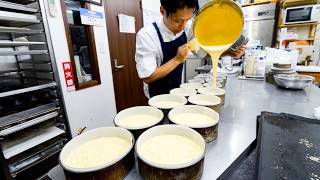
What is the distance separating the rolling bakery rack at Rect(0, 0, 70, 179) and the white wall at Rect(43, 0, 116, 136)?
219mm

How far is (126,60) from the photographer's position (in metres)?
2.77

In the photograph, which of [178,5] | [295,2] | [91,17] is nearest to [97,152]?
[178,5]

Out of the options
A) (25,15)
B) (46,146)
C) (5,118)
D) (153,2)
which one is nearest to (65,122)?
(46,146)

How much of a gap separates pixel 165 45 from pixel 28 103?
1.33 meters

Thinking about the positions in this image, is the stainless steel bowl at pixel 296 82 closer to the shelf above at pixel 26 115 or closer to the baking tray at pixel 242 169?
the baking tray at pixel 242 169

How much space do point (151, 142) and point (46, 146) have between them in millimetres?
1405

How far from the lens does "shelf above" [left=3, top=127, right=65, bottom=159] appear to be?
1255 millimetres

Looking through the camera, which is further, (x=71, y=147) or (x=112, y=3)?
(x=112, y=3)

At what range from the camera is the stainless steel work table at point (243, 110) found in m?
0.62

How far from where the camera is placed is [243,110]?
41.6 inches

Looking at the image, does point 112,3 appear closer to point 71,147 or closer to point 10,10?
point 10,10

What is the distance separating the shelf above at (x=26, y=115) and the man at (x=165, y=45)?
86 cm

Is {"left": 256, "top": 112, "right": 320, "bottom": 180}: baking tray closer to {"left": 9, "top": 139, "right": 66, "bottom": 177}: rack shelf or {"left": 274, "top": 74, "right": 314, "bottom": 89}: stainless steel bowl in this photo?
{"left": 274, "top": 74, "right": 314, "bottom": 89}: stainless steel bowl

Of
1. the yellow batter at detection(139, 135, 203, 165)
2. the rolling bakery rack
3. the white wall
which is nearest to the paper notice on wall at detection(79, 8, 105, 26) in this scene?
the white wall
